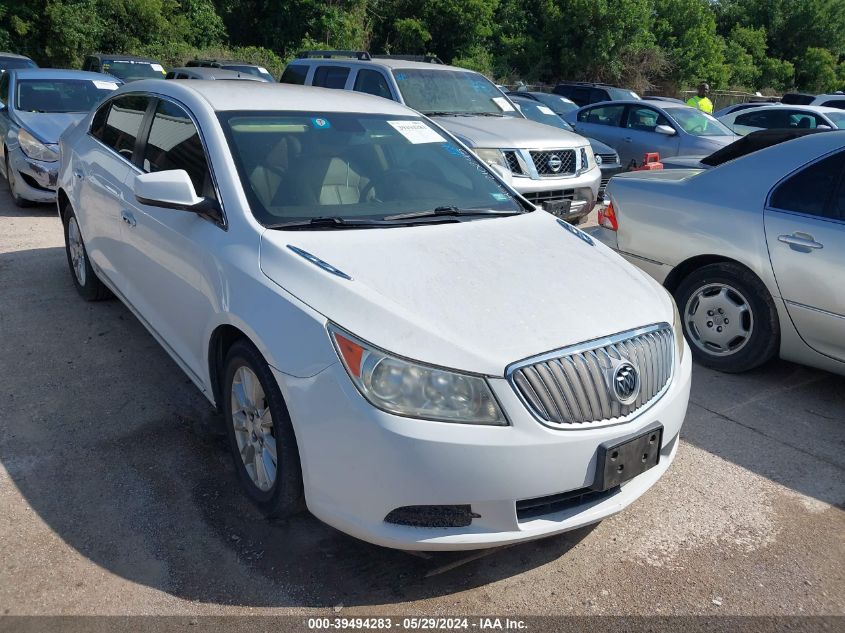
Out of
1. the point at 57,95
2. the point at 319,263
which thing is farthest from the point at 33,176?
the point at 319,263

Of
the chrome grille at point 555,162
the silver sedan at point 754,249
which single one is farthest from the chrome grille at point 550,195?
the silver sedan at point 754,249

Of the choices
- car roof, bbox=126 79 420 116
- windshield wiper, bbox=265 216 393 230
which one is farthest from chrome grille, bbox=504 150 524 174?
windshield wiper, bbox=265 216 393 230

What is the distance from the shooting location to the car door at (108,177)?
178 inches

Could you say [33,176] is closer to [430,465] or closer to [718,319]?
[718,319]

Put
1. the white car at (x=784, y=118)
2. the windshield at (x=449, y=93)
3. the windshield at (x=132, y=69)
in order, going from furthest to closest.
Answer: the windshield at (x=132, y=69), the white car at (x=784, y=118), the windshield at (x=449, y=93)

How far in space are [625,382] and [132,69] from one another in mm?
16367

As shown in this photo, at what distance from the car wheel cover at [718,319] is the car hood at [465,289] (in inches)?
62.6

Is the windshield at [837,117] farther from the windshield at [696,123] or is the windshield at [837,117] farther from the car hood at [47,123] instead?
the car hood at [47,123]

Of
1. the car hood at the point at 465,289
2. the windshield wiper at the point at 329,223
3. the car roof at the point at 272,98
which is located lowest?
the car hood at the point at 465,289

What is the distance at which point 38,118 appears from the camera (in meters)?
9.09

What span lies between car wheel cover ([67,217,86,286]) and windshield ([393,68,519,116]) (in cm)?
437

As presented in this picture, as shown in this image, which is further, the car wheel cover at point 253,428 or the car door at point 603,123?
the car door at point 603,123

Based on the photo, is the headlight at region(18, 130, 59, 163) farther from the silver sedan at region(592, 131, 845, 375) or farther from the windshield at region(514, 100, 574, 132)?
the windshield at region(514, 100, 574, 132)

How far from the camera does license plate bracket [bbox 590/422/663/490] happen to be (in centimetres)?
269
